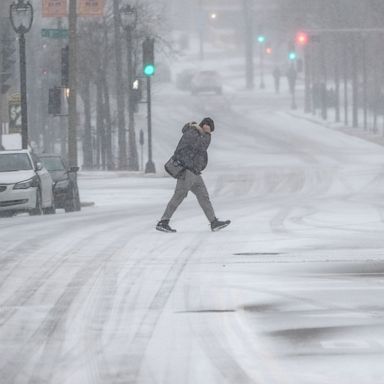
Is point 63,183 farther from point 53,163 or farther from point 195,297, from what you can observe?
point 195,297

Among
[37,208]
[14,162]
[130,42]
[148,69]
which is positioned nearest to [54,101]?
[14,162]

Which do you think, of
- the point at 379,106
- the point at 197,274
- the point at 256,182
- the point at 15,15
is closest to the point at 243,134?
the point at 379,106

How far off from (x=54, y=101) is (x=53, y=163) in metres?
1.60

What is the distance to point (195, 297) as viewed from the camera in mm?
12719

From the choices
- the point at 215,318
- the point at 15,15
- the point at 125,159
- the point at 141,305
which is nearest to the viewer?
the point at 215,318

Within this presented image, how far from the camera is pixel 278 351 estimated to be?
9828 mm

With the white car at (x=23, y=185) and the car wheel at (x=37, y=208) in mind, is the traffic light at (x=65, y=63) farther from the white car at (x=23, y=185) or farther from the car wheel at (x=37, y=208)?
the car wheel at (x=37, y=208)

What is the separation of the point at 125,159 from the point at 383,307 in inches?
1776

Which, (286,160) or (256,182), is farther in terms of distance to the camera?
(286,160)

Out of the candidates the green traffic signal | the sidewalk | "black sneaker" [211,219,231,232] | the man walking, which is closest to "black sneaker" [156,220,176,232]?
the man walking

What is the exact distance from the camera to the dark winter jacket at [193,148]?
1920cm

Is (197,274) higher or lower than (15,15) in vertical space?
lower

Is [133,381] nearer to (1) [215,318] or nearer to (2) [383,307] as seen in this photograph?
(1) [215,318]

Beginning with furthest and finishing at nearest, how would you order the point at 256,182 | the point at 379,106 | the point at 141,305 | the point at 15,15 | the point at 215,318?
the point at 379,106 < the point at 256,182 < the point at 15,15 < the point at 141,305 < the point at 215,318
